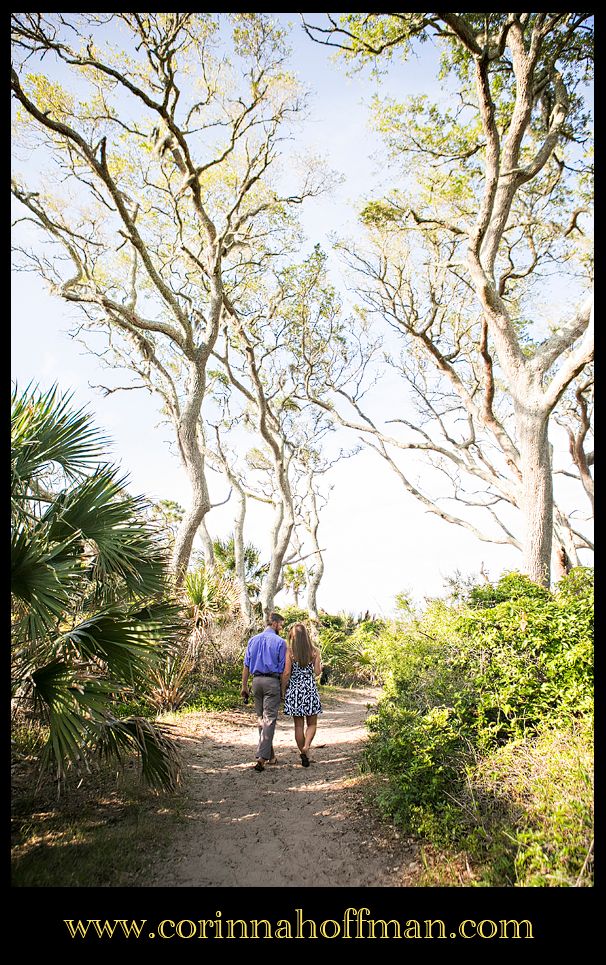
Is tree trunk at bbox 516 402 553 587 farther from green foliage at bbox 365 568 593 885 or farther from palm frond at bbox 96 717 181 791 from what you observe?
palm frond at bbox 96 717 181 791

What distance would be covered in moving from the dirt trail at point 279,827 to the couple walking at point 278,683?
0.36 m

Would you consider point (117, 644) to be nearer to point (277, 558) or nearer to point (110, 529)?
point (110, 529)

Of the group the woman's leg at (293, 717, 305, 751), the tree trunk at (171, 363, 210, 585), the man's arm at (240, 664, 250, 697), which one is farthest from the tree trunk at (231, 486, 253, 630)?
the woman's leg at (293, 717, 305, 751)

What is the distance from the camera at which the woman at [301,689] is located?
23.4 ft

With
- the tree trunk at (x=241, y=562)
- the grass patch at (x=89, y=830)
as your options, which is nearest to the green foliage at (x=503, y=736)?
the grass patch at (x=89, y=830)

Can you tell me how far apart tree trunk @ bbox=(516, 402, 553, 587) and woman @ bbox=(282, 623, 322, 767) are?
14.1 ft

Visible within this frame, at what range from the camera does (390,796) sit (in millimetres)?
4992

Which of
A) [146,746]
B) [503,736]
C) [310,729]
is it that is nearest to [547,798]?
[503,736]

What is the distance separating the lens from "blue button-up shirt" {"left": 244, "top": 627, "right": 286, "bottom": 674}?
700cm

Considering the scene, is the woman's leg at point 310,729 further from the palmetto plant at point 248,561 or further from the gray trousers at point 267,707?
the palmetto plant at point 248,561
